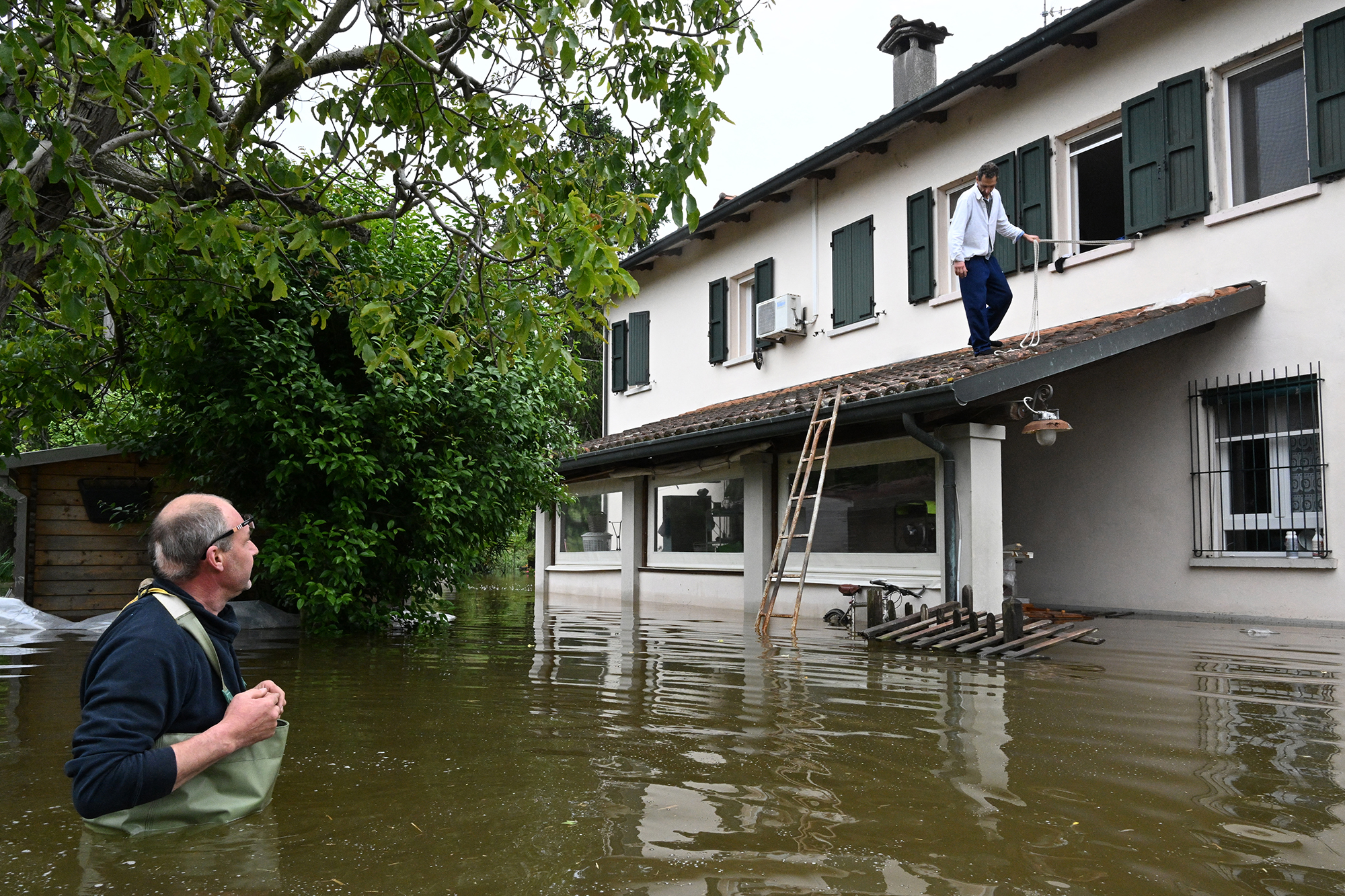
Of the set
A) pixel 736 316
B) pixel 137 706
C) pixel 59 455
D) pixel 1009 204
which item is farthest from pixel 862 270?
pixel 137 706

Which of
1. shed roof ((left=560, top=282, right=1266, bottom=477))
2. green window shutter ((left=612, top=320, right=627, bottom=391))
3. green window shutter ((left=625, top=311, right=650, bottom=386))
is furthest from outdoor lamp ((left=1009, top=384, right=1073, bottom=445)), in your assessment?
green window shutter ((left=612, top=320, right=627, bottom=391))

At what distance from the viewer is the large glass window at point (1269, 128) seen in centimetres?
1060

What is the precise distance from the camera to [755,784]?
425cm

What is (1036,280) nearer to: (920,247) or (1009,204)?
(1009,204)

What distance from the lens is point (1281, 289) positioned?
10406 mm

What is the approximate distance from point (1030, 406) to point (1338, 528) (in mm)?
2914

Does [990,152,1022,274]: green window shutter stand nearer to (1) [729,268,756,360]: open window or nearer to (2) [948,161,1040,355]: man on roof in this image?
(2) [948,161,1040,355]: man on roof

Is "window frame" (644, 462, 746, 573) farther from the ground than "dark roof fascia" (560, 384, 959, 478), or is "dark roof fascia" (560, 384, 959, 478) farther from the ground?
"dark roof fascia" (560, 384, 959, 478)

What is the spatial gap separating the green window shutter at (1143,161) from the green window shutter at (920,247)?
301cm

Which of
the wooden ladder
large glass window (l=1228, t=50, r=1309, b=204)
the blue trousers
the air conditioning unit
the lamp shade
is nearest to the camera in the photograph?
the lamp shade

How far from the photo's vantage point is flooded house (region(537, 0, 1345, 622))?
10.2 metres

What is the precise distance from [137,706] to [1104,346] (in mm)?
8929

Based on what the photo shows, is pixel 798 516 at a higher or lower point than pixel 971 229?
lower

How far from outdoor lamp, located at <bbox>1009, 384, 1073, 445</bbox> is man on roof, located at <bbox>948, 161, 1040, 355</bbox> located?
3.92ft
